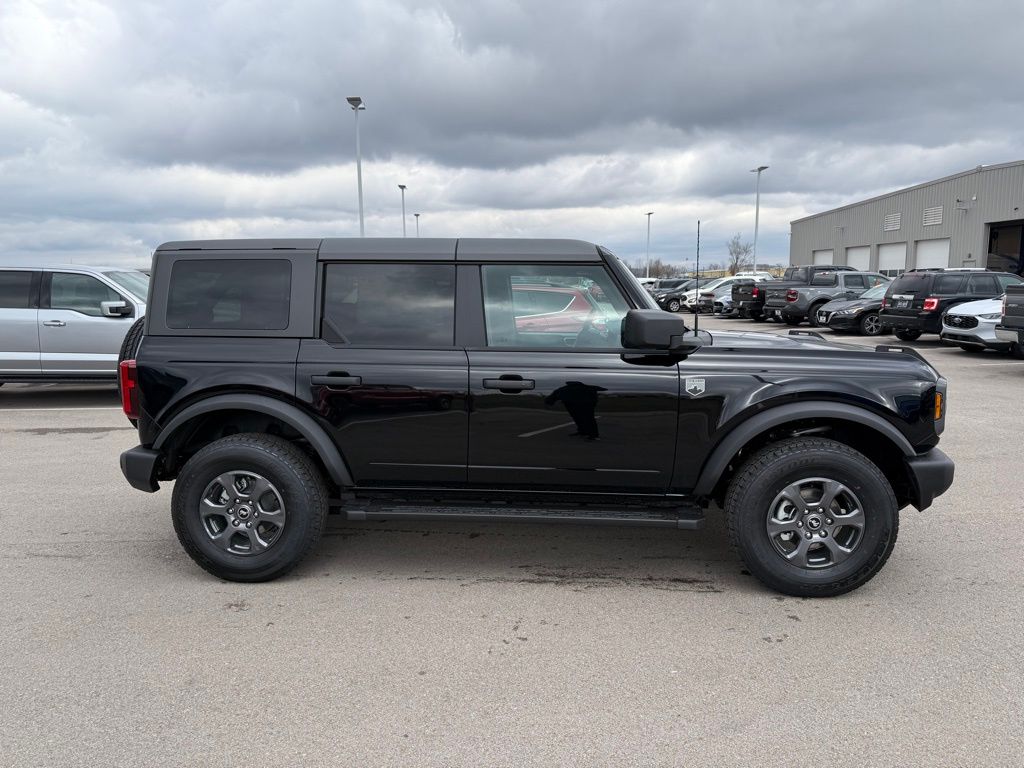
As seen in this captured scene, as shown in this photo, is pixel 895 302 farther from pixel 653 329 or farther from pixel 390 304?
pixel 390 304

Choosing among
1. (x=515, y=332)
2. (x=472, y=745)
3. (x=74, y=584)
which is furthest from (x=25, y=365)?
(x=472, y=745)

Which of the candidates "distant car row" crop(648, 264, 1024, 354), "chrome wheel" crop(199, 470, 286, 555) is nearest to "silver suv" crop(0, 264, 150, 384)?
"chrome wheel" crop(199, 470, 286, 555)

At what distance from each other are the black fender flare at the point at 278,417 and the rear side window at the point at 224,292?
1.32 feet

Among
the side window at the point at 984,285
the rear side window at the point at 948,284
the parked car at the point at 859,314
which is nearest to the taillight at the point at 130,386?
the rear side window at the point at 948,284

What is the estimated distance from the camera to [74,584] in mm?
3824

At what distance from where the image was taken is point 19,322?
29.4 ft

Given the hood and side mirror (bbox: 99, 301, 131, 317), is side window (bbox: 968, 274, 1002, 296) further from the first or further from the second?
side mirror (bbox: 99, 301, 131, 317)

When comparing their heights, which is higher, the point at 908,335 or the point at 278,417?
the point at 908,335

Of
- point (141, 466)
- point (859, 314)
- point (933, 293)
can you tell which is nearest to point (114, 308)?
point (141, 466)

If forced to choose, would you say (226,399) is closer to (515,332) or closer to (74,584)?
(74,584)

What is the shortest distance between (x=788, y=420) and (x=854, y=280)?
2113 cm

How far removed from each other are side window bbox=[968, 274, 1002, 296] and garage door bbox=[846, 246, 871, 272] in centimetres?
2950

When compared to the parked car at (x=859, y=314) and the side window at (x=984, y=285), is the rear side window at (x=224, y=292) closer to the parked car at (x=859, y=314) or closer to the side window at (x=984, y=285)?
the side window at (x=984, y=285)

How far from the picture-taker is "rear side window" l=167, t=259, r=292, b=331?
3.84 meters
